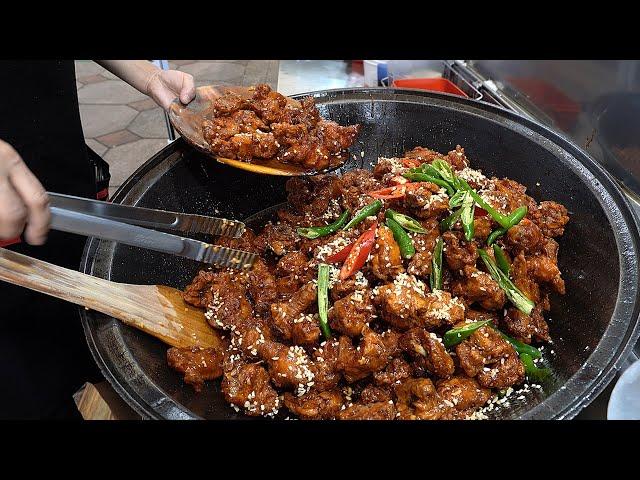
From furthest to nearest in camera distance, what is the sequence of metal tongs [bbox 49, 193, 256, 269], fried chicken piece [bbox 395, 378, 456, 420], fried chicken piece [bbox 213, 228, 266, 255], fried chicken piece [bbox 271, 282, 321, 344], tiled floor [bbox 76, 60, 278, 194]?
tiled floor [bbox 76, 60, 278, 194]
fried chicken piece [bbox 213, 228, 266, 255]
fried chicken piece [bbox 271, 282, 321, 344]
fried chicken piece [bbox 395, 378, 456, 420]
metal tongs [bbox 49, 193, 256, 269]

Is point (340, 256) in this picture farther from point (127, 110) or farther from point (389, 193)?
point (127, 110)

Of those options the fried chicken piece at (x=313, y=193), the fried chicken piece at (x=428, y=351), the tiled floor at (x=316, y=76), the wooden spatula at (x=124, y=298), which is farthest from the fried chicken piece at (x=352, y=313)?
the tiled floor at (x=316, y=76)

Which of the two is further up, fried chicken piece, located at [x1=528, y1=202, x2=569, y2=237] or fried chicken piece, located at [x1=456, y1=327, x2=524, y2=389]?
fried chicken piece, located at [x1=528, y1=202, x2=569, y2=237]

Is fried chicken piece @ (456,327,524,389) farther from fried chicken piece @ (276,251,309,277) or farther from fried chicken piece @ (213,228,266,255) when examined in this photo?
Result: fried chicken piece @ (213,228,266,255)

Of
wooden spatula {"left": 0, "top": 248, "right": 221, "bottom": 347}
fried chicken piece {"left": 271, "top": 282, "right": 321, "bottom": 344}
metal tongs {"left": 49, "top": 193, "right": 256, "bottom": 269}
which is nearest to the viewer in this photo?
metal tongs {"left": 49, "top": 193, "right": 256, "bottom": 269}

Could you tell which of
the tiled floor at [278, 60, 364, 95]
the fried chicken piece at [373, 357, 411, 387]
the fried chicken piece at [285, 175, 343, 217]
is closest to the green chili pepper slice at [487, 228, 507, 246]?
the fried chicken piece at [373, 357, 411, 387]

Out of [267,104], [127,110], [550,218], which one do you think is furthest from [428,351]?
[127,110]

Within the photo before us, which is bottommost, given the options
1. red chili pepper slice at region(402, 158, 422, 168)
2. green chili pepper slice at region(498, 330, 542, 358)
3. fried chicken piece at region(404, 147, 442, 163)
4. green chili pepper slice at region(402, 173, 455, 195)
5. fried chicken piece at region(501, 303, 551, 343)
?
green chili pepper slice at region(498, 330, 542, 358)
